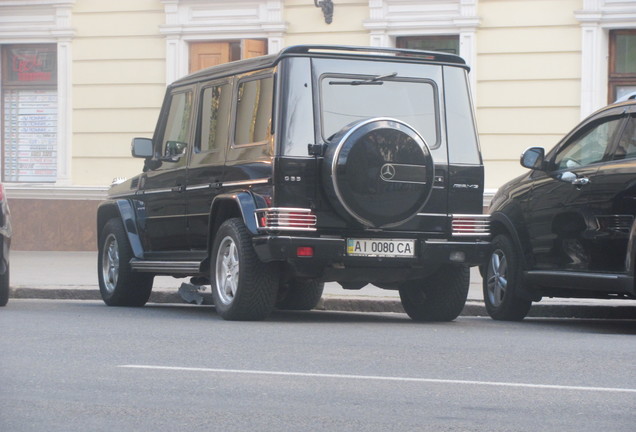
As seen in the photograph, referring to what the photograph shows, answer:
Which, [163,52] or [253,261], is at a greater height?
[163,52]

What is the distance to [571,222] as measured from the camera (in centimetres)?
1058

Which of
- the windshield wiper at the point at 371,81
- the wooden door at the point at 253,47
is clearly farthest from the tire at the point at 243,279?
the wooden door at the point at 253,47

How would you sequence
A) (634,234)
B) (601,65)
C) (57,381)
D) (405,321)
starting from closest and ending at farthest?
(57,381), (634,234), (405,321), (601,65)

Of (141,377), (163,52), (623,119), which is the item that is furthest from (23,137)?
Result: (141,377)

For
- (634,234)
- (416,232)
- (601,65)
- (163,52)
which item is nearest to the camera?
(634,234)

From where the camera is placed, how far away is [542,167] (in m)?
11.1

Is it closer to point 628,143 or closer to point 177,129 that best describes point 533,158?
point 628,143

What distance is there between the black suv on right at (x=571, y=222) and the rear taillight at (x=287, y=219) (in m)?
1.98

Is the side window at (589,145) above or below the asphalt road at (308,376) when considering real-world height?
above

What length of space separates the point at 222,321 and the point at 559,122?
9263 millimetres

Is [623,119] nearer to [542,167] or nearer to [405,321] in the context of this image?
[542,167]

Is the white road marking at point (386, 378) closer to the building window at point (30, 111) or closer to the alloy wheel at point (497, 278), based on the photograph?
the alloy wheel at point (497, 278)

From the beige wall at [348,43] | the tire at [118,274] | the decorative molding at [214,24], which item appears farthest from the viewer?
the decorative molding at [214,24]

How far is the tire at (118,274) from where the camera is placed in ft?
41.4
